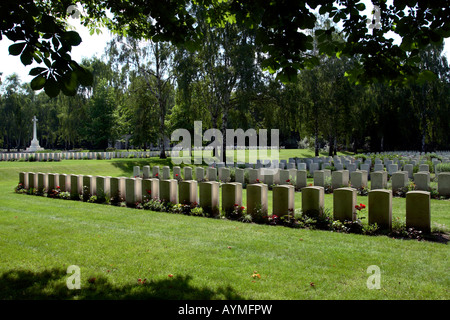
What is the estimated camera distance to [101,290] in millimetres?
3771

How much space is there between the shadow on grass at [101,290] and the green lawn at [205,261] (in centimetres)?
1

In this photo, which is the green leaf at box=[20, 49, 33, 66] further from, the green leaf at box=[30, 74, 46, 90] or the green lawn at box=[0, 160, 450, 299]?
the green lawn at box=[0, 160, 450, 299]

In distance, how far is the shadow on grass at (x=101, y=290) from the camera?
11.8ft

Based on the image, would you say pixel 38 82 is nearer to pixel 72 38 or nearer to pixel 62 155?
pixel 72 38

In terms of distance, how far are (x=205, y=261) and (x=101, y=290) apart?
1.48 metres

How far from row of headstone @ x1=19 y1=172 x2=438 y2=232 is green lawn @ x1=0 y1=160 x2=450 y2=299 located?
2.10 ft

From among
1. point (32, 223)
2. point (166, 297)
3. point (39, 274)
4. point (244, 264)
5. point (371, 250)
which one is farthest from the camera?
point (32, 223)

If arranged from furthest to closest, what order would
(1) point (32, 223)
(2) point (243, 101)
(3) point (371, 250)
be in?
(2) point (243, 101)
(1) point (32, 223)
(3) point (371, 250)

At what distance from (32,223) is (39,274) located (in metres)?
3.31

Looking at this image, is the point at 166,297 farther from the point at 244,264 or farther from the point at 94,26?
the point at 94,26

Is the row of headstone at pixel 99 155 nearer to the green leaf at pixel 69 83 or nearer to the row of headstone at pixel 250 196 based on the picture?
the row of headstone at pixel 250 196

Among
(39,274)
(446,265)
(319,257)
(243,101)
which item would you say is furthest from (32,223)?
(243,101)

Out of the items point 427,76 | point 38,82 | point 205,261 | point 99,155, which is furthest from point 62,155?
point 427,76

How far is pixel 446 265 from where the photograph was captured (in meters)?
4.47
